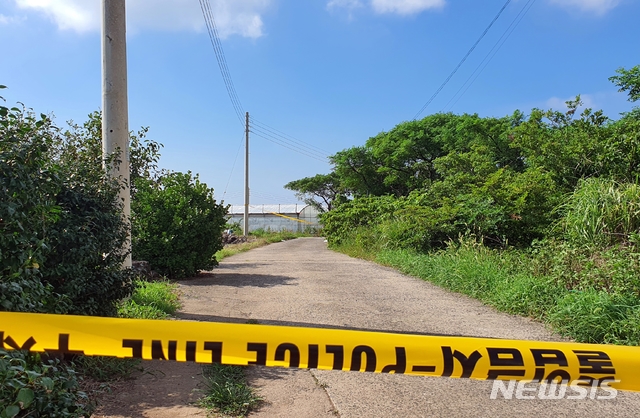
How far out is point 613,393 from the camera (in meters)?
3.74

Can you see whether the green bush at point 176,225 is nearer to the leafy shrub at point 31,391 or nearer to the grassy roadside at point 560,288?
the grassy roadside at point 560,288

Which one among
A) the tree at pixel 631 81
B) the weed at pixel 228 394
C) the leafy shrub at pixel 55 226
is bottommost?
the weed at pixel 228 394

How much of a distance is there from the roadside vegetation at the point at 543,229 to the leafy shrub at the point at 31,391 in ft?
16.0

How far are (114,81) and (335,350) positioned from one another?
18.9 feet

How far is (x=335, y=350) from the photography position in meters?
2.09

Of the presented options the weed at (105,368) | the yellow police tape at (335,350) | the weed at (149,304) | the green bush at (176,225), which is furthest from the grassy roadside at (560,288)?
the green bush at (176,225)

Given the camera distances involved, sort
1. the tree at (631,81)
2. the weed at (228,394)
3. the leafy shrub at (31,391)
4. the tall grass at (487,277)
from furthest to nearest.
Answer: the tree at (631,81), the tall grass at (487,277), the weed at (228,394), the leafy shrub at (31,391)

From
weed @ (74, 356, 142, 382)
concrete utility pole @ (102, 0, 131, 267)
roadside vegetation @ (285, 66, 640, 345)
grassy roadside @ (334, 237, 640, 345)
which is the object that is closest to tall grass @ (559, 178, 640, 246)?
roadside vegetation @ (285, 66, 640, 345)

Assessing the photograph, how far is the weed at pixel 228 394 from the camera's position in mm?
3422

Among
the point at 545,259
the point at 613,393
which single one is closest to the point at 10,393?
the point at 613,393

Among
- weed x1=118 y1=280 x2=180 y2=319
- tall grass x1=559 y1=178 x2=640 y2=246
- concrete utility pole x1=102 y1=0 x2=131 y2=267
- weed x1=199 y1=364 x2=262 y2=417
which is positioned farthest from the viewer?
tall grass x1=559 y1=178 x2=640 y2=246

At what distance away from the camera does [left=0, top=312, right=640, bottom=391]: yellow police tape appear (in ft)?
6.79

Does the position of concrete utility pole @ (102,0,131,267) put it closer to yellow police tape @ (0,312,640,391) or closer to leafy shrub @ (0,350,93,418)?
leafy shrub @ (0,350,93,418)

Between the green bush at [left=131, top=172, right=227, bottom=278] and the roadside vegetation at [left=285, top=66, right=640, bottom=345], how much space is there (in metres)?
5.03
